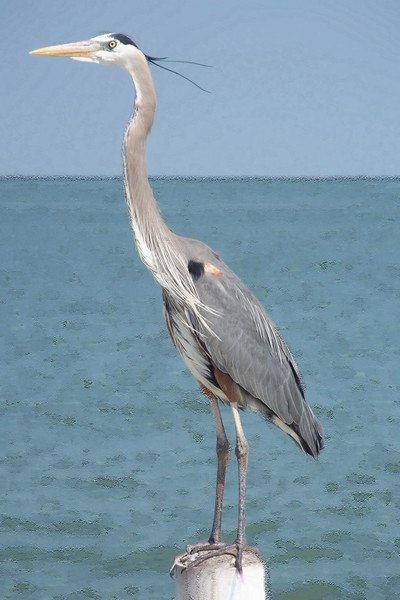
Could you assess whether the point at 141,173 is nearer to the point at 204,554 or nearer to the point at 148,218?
the point at 148,218

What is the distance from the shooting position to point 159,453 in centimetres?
788

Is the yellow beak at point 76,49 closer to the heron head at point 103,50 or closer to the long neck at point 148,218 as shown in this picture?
the heron head at point 103,50

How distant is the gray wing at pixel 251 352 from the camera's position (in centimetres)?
364

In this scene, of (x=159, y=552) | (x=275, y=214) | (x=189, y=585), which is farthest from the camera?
(x=275, y=214)

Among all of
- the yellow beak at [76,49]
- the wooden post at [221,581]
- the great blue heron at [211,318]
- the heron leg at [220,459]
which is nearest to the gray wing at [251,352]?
the great blue heron at [211,318]

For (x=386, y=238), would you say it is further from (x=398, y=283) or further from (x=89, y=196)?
(x=89, y=196)

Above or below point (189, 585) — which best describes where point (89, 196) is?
below

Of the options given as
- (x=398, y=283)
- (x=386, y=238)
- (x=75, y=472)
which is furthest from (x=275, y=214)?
(x=75, y=472)

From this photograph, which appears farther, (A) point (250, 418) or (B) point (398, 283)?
(B) point (398, 283)

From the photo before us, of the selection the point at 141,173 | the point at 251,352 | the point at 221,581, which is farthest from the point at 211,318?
the point at 221,581

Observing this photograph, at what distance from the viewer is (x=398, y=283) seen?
67.3 ft

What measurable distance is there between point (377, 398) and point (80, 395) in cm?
248

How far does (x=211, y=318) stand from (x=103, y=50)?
868 millimetres

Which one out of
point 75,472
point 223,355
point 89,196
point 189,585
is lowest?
point 89,196
